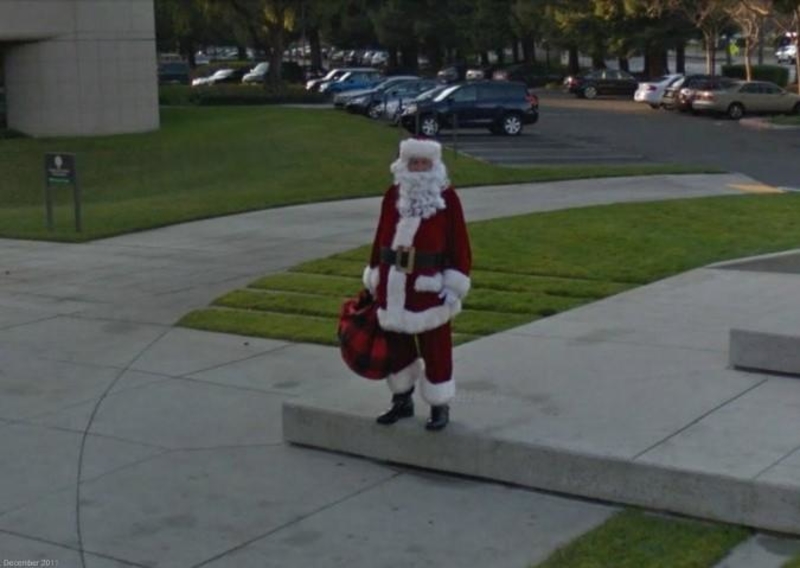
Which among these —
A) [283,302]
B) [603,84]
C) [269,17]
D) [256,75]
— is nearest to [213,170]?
[283,302]

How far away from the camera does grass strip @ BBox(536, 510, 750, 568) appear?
6703 millimetres

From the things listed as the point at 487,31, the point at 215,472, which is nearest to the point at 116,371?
the point at 215,472

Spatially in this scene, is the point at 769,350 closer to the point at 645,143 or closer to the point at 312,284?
the point at 312,284

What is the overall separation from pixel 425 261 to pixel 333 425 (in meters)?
1.32

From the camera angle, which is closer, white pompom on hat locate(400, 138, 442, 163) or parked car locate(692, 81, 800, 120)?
white pompom on hat locate(400, 138, 442, 163)

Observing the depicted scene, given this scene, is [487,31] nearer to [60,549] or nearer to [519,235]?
[519,235]

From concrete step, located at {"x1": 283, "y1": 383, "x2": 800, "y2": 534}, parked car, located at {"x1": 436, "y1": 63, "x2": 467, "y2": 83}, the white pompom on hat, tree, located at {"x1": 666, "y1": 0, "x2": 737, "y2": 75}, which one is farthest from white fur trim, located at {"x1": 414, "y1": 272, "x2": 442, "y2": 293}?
parked car, located at {"x1": 436, "y1": 63, "x2": 467, "y2": 83}

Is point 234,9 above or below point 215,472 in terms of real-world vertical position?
above

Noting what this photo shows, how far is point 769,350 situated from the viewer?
9398mm

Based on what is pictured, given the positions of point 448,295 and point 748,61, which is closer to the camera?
point 448,295

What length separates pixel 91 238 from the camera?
65.6 feet

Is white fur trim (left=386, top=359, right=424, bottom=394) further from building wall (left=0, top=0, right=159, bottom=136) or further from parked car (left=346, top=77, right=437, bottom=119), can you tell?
parked car (left=346, top=77, right=437, bottom=119)

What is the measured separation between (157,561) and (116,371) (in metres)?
4.58

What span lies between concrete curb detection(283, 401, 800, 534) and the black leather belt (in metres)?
0.94
